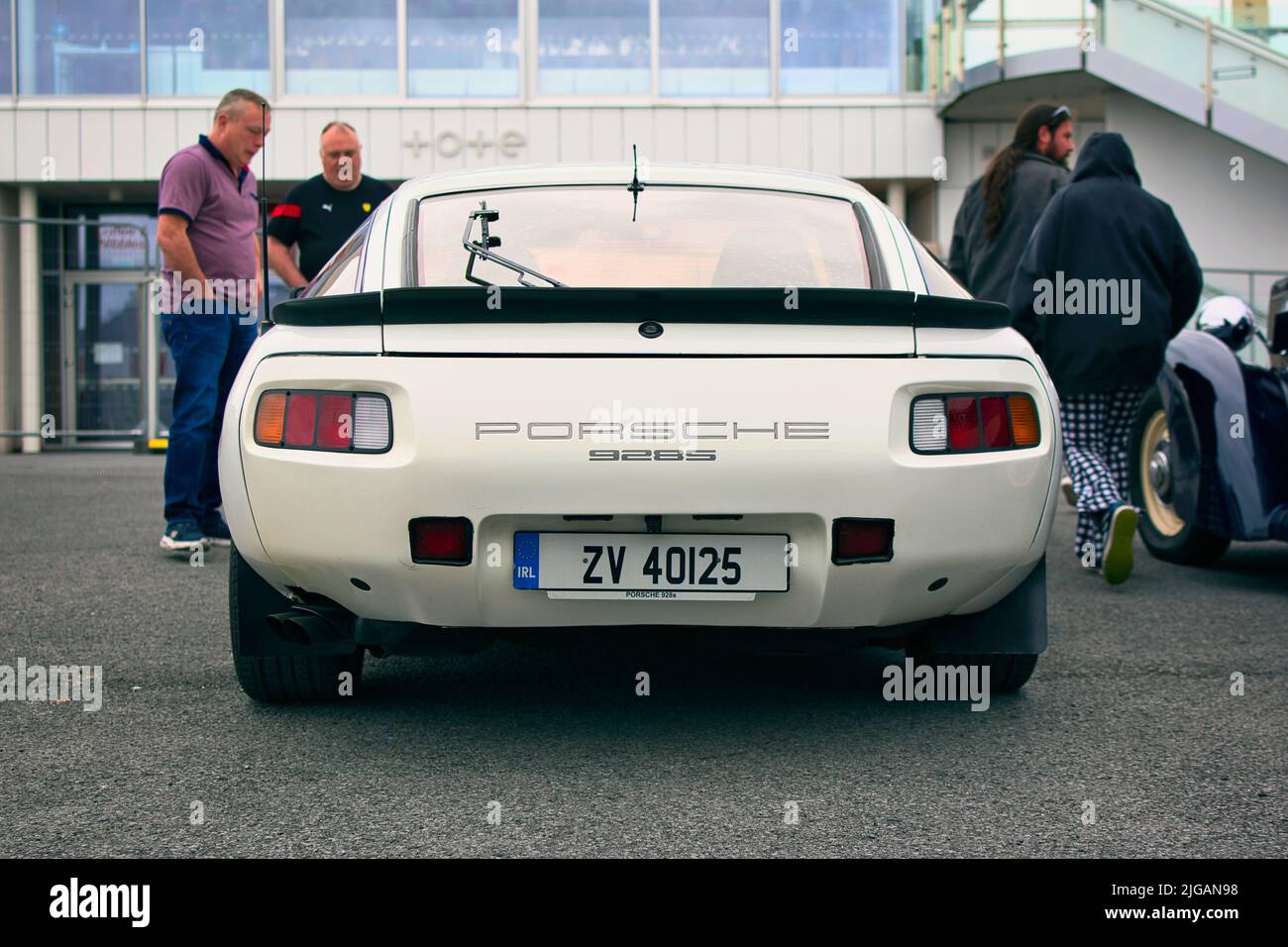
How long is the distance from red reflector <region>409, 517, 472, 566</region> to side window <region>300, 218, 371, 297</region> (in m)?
0.75

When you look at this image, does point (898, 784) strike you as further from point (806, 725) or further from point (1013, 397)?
point (1013, 397)

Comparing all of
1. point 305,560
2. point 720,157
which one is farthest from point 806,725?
point 720,157

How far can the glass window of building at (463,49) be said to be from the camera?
18062 mm

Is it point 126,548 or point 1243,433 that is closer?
point 1243,433

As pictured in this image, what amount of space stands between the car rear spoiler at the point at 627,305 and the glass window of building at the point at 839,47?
15.5 m

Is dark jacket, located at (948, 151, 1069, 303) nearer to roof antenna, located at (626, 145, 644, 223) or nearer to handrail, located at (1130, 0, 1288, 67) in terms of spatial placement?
roof antenna, located at (626, 145, 644, 223)

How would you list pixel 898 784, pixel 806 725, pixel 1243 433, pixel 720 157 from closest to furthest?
pixel 898 784 < pixel 806 725 < pixel 1243 433 < pixel 720 157

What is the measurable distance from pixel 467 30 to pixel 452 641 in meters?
16.1

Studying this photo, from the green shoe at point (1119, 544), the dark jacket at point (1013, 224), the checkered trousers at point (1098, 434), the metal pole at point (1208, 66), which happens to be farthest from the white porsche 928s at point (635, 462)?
the metal pole at point (1208, 66)

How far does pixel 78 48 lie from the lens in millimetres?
18062

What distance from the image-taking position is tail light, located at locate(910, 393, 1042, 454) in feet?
10.1

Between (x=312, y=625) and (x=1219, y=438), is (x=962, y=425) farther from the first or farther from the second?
(x=1219, y=438)

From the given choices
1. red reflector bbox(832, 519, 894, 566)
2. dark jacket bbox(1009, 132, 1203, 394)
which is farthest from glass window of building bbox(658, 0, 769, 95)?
red reflector bbox(832, 519, 894, 566)
